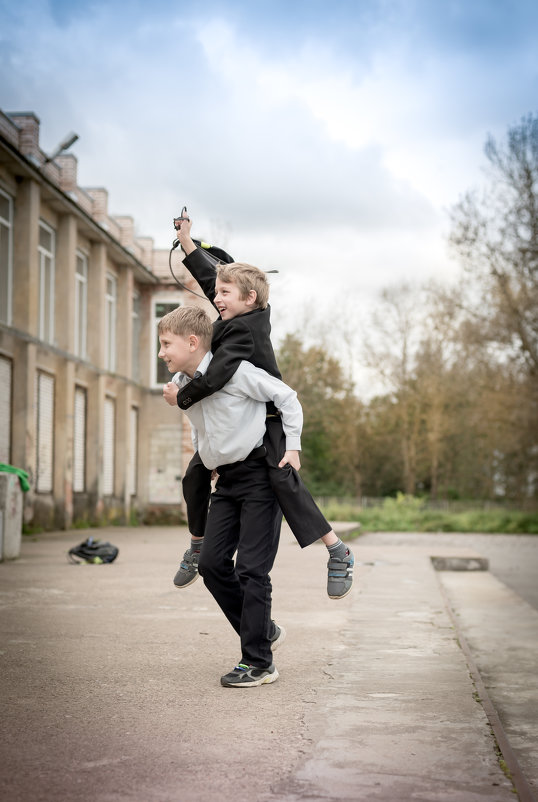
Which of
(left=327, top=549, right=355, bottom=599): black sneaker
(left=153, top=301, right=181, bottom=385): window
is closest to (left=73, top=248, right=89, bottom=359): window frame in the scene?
(left=153, top=301, right=181, bottom=385): window

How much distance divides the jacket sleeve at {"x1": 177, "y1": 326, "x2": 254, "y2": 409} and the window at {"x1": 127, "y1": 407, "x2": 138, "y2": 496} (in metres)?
26.3

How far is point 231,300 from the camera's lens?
461 cm

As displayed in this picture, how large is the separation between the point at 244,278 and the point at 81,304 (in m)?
23.2

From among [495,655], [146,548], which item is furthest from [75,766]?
[146,548]

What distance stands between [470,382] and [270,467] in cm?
4338

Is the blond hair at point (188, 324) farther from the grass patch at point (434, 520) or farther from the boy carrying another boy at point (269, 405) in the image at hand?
the grass patch at point (434, 520)

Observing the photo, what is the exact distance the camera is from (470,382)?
4684 centimetres

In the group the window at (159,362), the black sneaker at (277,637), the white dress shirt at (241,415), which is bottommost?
the black sneaker at (277,637)

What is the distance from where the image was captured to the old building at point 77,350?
21219 millimetres

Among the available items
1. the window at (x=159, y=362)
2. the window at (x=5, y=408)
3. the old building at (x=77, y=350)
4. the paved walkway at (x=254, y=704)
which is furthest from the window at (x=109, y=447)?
the paved walkway at (x=254, y=704)

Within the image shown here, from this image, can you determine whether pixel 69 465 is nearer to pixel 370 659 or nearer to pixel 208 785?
pixel 370 659

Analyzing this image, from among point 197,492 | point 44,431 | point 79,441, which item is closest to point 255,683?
point 197,492

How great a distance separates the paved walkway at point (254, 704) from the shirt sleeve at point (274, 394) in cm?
113

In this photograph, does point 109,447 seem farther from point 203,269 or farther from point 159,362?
point 203,269
